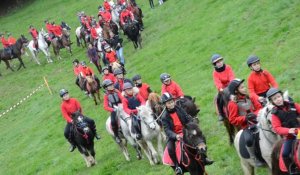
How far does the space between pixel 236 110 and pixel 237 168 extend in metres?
1.93

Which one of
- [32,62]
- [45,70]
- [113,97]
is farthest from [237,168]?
[32,62]

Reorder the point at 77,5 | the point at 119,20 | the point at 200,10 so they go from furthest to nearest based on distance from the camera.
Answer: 1. the point at 77,5
2. the point at 119,20
3. the point at 200,10

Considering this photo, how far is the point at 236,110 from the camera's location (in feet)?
36.6

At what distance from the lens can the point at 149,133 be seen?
1434 centimetres

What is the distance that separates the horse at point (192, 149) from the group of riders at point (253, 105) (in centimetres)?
104

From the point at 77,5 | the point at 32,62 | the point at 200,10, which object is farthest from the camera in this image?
the point at 77,5

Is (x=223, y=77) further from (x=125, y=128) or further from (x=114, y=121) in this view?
(x=114, y=121)

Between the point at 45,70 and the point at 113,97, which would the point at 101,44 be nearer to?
the point at 45,70

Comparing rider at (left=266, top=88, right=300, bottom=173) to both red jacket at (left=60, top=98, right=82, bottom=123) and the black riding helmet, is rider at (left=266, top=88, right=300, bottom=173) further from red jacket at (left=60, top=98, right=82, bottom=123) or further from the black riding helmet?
red jacket at (left=60, top=98, right=82, bottom=123)

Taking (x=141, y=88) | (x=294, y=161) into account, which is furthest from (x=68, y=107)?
(x=294, y=161)

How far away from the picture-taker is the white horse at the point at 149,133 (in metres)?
13.8

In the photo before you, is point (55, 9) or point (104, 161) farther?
point (55, 9)

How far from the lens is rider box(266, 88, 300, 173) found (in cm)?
862

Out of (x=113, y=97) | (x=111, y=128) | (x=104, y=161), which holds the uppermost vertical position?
(x=113, y=97)
